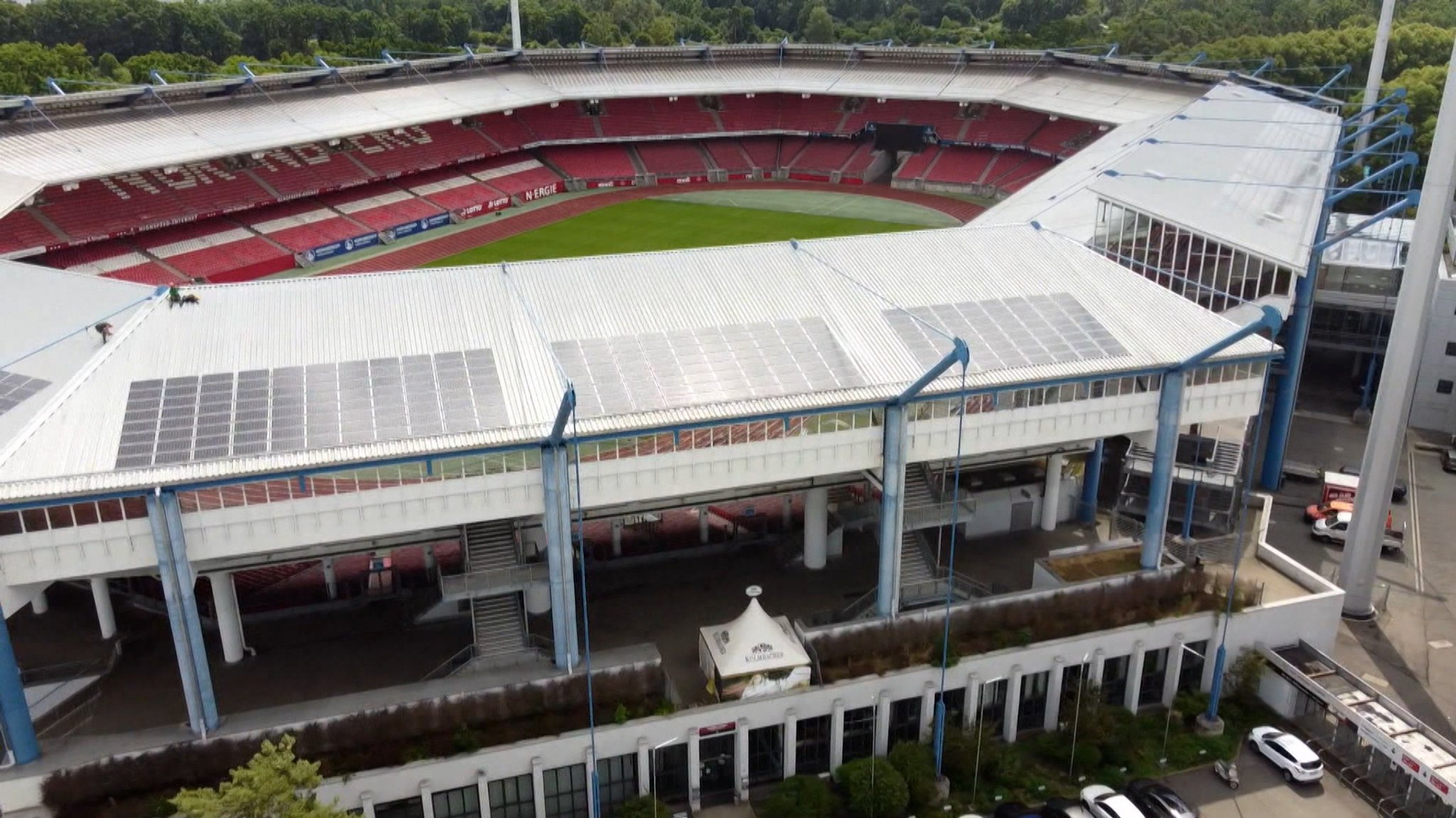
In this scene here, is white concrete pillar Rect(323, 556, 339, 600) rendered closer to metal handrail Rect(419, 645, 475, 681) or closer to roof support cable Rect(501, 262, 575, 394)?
metal handrail Rect(419, 645, 475, 681)

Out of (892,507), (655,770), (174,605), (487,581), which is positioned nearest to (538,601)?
(487,581)

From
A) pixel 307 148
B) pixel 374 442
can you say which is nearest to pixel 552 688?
pixel 374 442

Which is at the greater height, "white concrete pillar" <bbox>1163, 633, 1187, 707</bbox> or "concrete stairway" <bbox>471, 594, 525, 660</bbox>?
"concrete stairway" <bbox>471, 594, 525, 660</bbox>

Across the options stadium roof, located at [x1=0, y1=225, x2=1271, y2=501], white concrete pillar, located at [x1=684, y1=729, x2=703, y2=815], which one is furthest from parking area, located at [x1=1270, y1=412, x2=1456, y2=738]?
white concrete pillar, located at [x1=684, y1=729, x2=703, y2=815]

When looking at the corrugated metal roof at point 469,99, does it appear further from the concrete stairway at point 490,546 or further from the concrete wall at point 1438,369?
the concrete stairway at point 490,546

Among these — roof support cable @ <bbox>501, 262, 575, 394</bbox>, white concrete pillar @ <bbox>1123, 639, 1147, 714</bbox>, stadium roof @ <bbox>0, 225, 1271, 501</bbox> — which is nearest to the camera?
stadium roof @ <bbox>0, 225, 1271, 501</bbox>

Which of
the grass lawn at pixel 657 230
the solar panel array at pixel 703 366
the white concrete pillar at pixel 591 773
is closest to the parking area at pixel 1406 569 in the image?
the solar panel array at pixel 703 366
